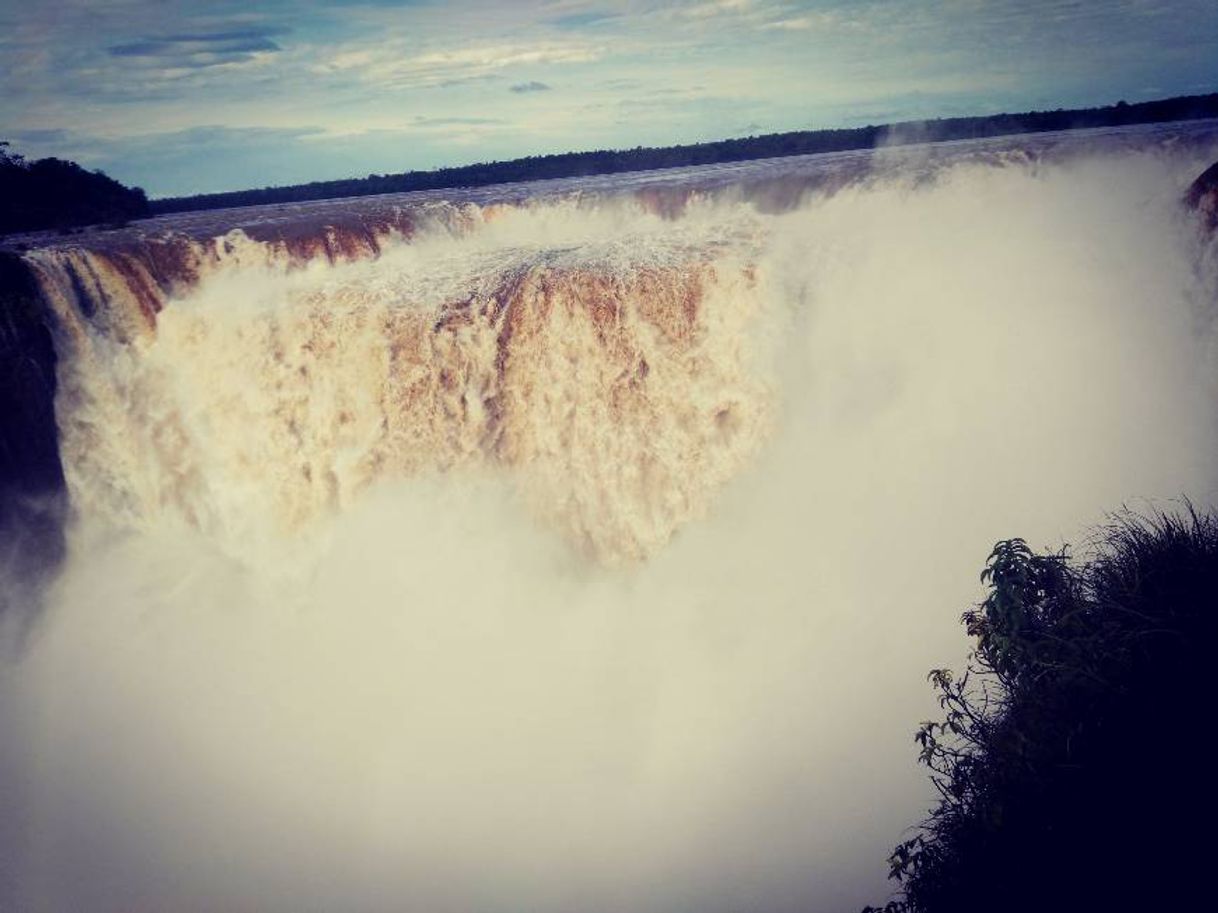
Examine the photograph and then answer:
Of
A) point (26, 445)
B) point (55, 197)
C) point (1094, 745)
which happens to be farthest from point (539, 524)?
point (55, 197)

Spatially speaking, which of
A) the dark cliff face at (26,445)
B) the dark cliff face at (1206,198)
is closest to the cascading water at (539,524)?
the dark cliff face at (26,445)

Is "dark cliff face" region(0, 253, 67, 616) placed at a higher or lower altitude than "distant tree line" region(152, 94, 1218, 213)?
lower

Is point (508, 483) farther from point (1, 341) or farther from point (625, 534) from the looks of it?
point (1, 341)

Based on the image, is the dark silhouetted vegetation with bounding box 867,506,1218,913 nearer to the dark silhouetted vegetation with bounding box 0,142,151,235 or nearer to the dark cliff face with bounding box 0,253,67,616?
the dark cliff face with bounding box 0,253,67,616

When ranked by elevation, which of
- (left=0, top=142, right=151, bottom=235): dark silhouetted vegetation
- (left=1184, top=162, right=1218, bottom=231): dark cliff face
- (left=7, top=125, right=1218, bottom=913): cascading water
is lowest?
(left=7, top=125, right=1218, bottom=913): cascading water

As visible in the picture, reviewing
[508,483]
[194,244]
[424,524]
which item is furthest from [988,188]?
[194,244]

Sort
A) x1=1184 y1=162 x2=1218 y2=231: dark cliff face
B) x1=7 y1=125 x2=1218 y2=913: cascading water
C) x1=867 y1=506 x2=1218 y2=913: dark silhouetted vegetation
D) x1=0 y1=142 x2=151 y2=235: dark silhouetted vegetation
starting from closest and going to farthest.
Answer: x1=867 y1=506 x2=1218 y2=913: dark silhouetted vegetation, x1=7 y1=125 x2=1218 y2=913: cascading water, x1=1184 y1=162 x2=1218 y2=231: dark cliff face, x1=0 y1=142 x2=151 y2=235: dark silhouetted vegetation

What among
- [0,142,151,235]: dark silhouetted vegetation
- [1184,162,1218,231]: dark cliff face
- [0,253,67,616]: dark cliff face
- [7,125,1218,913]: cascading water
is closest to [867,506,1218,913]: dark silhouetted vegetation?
[7,125,1218,913]: cascading water
